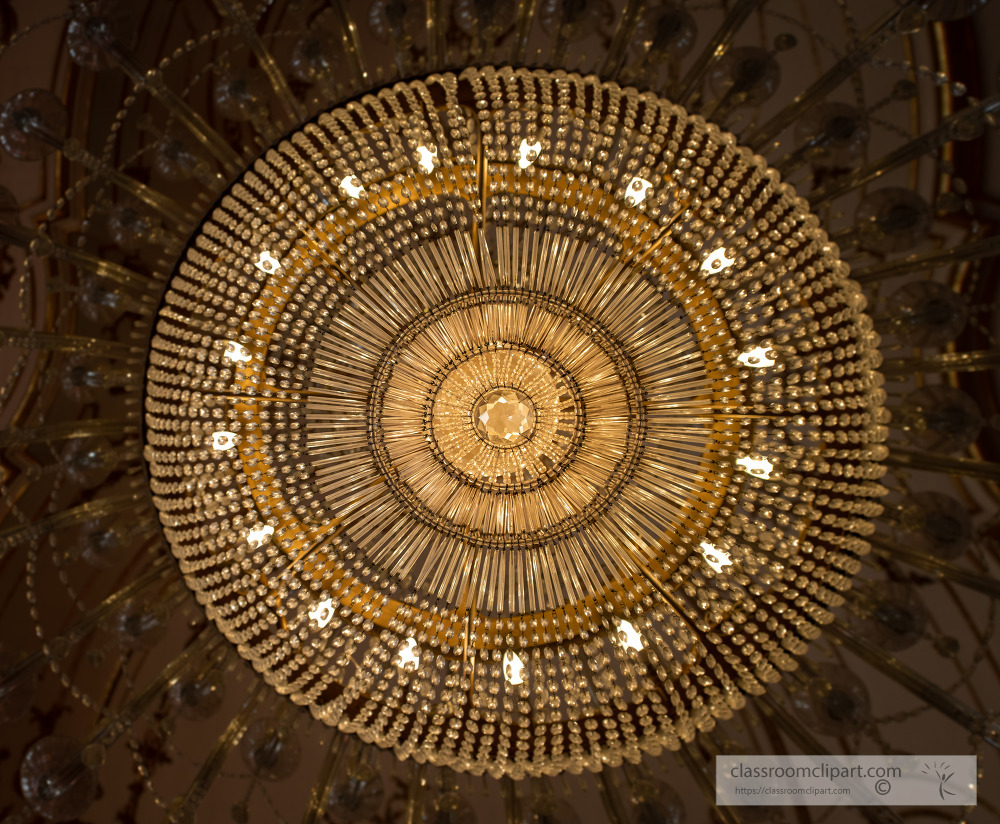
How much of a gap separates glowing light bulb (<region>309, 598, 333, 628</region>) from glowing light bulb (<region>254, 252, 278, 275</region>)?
861 mm

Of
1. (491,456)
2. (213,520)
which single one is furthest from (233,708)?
(491,456)

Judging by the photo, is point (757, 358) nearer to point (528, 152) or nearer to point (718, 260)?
point (718, 260)

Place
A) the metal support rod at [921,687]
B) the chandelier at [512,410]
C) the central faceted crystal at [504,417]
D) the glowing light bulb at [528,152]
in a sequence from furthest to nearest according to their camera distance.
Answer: the central faceted crystal at [504,417], the glowing light bulb at [528,152], the chandelier at [512,410], the metal support rod at [921,687]

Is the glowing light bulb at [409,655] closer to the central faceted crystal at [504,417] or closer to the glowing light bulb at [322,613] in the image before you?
the glowing light bulb at [322,613]

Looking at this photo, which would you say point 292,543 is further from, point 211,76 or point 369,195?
point 211,76

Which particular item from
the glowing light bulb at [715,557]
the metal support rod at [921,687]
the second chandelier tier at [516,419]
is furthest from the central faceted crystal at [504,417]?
the metal support rod at [921,687]

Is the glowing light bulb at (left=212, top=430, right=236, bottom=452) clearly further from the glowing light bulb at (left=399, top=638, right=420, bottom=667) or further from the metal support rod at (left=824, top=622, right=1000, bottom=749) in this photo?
the metal support rod at (left=824, top=622, right=1000, bottom=749)

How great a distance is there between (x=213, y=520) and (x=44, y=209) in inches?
58.5

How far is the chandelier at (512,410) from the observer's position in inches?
65.5

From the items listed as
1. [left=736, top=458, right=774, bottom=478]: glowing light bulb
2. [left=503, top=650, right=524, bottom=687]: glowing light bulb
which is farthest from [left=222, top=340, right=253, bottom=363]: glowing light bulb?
[left=736, top=458, right=774, bottom=478]: glowing light bulb

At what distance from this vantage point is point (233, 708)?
2.64 metres

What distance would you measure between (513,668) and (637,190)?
48.2 inches

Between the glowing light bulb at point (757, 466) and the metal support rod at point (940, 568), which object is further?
the glowing light bulb at point (757, 466)

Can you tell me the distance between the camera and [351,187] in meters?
1.80
